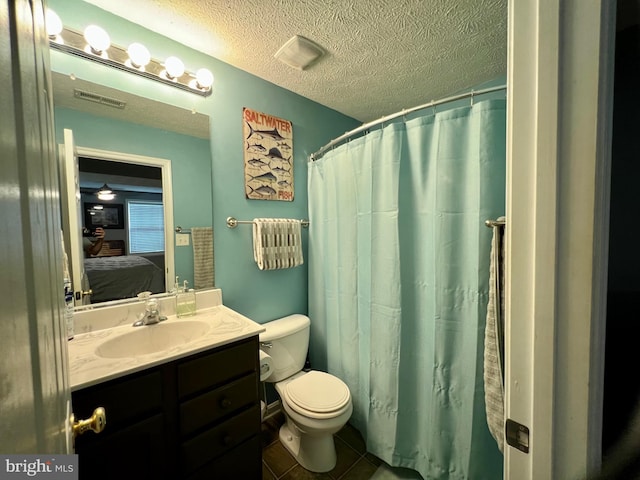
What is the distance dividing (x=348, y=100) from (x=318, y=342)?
185cm

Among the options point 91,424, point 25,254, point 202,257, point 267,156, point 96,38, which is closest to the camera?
point 25,254

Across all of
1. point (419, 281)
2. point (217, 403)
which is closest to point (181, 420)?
point (217, 403)

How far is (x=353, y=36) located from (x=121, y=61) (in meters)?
1.14

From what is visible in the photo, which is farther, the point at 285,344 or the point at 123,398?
the point at 285,344

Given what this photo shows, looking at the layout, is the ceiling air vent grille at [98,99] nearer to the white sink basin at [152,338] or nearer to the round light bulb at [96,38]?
the round light bulb at [96,38]

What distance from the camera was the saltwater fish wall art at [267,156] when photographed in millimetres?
1589

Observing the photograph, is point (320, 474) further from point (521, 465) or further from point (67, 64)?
point (67, 64)

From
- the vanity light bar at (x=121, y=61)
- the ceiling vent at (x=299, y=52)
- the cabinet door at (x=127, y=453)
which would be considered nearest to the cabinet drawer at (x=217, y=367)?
the cabinet door at (x=127, y=453)

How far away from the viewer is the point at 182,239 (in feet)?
4.58

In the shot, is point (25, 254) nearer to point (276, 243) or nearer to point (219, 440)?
point (219, 440)

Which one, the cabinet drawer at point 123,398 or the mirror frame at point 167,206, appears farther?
the mirror frame at point 167,206

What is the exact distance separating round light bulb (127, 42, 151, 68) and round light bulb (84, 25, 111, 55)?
0.28 feet

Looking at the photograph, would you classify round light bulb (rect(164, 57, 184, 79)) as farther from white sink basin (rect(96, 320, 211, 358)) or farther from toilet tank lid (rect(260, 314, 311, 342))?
toilet tank lid (rect(260, 314, 311, 342))

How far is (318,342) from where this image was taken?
6.08 feet
